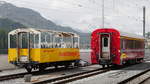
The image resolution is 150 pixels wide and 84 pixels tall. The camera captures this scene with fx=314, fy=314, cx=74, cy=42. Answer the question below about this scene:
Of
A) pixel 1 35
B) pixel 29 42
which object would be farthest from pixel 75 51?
pixel 1 35

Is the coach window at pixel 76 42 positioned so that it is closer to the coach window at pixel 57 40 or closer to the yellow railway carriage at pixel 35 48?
the yellow railway carriage at pixel 35 48

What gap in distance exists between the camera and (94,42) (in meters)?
24.6

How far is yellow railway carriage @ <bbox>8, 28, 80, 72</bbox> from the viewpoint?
62.5 ft

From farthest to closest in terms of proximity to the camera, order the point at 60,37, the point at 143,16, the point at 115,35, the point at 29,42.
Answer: the point at 143,16, the point at 115,35, the point at 60,37, the point at 29,42

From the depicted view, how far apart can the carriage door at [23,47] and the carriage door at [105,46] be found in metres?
6.82

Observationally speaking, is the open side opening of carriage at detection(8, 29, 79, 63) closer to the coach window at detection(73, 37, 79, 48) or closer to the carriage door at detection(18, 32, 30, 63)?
the carriage door at detection(18, 32, 30, 63)

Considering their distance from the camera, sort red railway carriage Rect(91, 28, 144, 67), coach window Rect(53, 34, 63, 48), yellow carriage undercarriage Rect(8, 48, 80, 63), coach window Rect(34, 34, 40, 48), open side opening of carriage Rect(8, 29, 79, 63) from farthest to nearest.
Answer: red railway carriage Rect(91, 28, 144, 67) < coach window Rect(53, 34, 63, 48) < open side opening of carriage Rect(8, 29, 79, 63) < coach window Rect(34, 34, 40, 48) < yellow carriage undercarriage Rect(8, 48, 80, 63)

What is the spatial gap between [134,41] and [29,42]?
443 inches

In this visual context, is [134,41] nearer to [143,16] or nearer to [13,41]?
[13,41]

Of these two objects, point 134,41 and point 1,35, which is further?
point 1,35

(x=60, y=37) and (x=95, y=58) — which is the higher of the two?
(x=60, y=37)

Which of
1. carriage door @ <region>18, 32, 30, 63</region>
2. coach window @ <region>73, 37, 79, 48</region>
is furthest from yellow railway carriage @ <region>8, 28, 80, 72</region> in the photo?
coach window @ <region>73, 37, 79, 48</region>

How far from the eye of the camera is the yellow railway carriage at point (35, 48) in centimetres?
1906

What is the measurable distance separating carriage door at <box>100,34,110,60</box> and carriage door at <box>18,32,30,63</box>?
6.82 metres
